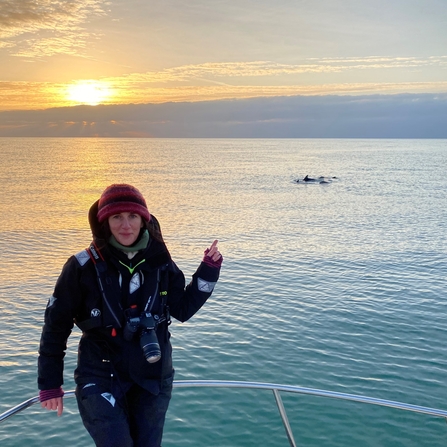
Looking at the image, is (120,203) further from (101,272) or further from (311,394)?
(311,394)

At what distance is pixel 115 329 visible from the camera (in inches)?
140

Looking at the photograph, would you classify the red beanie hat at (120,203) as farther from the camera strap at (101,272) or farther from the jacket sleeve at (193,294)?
the jacket sleeve at (193,294)

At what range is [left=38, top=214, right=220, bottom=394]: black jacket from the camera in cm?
354

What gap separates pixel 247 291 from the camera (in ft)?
63.2

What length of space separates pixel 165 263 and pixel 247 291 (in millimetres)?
15681

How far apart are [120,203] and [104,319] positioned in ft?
2.62

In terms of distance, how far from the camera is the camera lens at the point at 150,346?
3.47 metres

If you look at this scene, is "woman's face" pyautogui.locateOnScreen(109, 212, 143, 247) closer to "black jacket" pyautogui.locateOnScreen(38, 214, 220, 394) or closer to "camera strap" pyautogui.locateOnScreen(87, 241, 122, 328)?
"black jacket" pyautogui.locateOnScreen(38, 214, 220, 394)

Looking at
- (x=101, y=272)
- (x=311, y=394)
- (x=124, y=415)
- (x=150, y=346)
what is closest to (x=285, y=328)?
(x=311, y=394)

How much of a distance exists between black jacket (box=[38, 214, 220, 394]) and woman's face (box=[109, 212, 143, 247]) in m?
0.10

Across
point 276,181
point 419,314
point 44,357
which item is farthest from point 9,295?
point 276,181

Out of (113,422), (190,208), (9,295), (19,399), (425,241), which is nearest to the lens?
(113,422)

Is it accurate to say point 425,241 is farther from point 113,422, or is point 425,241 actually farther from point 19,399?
point 113,422

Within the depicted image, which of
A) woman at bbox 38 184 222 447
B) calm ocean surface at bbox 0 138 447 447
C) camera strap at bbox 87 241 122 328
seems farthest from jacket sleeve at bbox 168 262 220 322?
calm ocean surface at bbox 0 138 447 447
